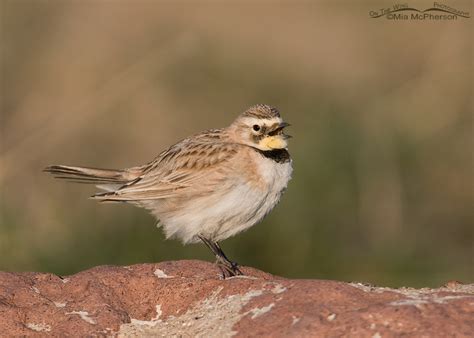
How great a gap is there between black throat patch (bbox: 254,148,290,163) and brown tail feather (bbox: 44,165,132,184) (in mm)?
1202

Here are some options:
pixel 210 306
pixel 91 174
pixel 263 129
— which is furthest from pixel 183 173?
pixel 210 306

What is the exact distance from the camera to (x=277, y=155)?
26.9 ft

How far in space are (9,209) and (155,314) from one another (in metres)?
5.55

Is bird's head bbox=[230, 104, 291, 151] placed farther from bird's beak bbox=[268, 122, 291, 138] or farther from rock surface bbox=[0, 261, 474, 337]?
rock surface bbox=[0, 261, 474, 337]

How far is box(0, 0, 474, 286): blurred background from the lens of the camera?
1118 centimetres

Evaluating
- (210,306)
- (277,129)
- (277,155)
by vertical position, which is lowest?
(210,306)

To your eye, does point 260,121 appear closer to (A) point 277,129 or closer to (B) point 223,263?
(A) point 277,129

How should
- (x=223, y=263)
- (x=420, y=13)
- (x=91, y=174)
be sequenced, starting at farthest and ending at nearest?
(x=420, y=13)
(x=91, y=174)
(x=223, y=263)

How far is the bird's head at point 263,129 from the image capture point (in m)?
8.28

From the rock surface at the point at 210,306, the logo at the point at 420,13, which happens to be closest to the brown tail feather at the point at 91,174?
the rock surface at the point at 210,306

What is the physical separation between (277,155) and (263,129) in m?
0.24

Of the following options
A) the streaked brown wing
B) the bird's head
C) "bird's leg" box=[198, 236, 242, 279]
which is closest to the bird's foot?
"bird's leg" box=[198, 236, 242, 279]

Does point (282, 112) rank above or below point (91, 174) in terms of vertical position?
below

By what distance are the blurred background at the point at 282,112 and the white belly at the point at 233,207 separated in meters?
2.69
